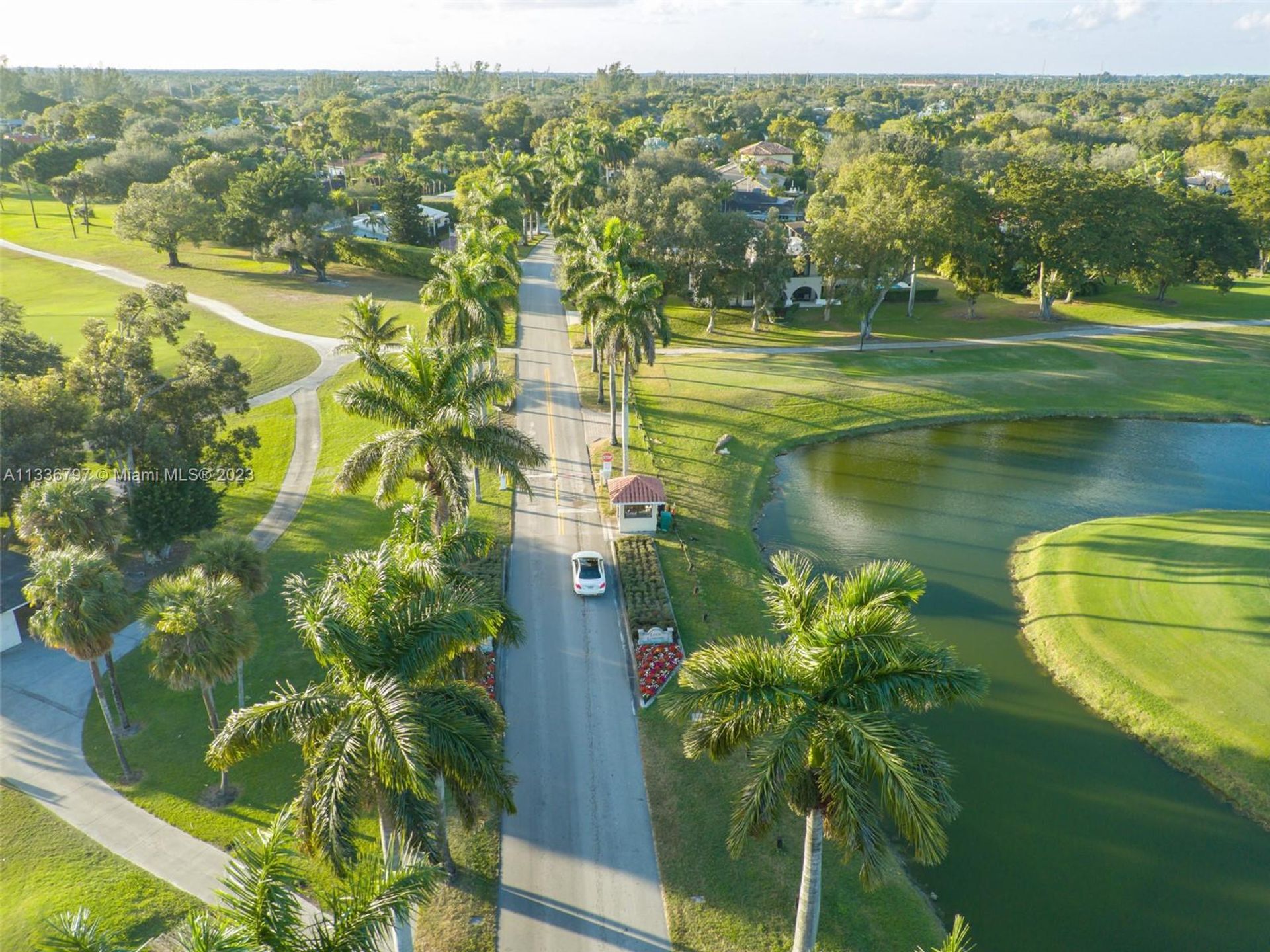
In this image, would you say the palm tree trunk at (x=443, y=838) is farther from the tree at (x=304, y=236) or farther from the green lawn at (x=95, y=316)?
the tree at (x=304, y=236)

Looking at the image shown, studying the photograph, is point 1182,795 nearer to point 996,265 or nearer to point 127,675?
point 127,675

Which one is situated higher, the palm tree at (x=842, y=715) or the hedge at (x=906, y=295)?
the hedge at (x=906, y=295)

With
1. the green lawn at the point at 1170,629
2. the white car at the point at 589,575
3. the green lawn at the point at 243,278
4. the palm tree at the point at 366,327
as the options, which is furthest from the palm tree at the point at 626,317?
the green lawn at the point at 243,278

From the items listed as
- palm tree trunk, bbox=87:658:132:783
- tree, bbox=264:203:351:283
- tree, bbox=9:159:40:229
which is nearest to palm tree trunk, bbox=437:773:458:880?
palm tree trunk, bbox=87:658:132:783

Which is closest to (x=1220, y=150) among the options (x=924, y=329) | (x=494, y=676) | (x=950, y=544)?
(x=924, y=329)

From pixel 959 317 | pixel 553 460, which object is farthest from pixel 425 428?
pixel 959 317

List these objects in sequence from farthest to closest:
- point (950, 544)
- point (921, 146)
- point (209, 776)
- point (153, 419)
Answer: point (921, 146)
point (950, 544)
point (153, 419)
point (209, 776)

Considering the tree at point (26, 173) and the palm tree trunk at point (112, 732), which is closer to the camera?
the palm tree trunk at point (112, 732)
